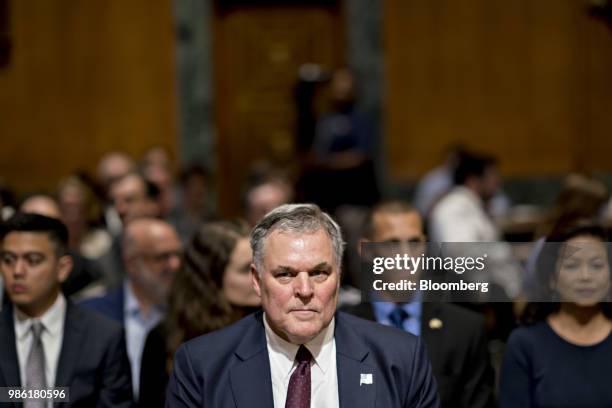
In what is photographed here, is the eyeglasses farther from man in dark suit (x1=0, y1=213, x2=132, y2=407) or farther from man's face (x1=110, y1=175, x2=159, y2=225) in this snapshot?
man's face (x1=110, y1=175, x2=159, y2=225)

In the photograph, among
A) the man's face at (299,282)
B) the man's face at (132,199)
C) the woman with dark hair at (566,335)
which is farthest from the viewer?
the man's face at (132,199)

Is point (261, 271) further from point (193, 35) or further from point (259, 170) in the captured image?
point (193, 35)

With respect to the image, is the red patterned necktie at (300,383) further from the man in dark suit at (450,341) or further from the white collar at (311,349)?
the man in dark suit at (450,341)

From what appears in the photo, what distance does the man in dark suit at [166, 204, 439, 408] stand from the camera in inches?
120

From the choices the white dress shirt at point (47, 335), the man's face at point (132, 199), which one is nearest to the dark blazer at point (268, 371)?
the white dress shirt at point (47, 335)

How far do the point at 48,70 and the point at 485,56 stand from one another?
448cm

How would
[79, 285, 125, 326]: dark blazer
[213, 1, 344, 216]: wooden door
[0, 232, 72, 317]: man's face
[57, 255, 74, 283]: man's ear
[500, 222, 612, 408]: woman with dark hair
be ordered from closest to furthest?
[500, 222, 612, 408]: woman with dark hair < [0, 232, 72, 317]: man's face < [57, 255, 74, 283]: man's ear < [79, 285, 125, 326]: dark blazer < [213, 1, 344, 216]: wooden door

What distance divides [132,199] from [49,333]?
11.1 feet

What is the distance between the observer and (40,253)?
152 inches

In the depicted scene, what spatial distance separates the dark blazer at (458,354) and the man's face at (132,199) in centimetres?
328

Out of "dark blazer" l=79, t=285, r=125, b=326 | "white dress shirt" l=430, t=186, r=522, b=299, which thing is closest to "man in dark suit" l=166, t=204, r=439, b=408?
"dark blazer" l=79, t=285, r=125, b=326

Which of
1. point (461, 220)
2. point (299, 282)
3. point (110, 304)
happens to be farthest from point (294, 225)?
point (461, 220)

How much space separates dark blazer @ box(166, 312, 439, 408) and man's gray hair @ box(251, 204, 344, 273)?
0.84 feet

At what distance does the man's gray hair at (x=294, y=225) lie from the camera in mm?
3076
